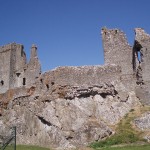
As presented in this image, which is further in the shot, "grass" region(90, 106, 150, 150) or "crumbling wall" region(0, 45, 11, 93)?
"crumbling wall" region(0, 45, 11, 93)

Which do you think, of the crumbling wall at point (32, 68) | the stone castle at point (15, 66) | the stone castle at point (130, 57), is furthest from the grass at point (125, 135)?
the stone castle at point (15, 66)

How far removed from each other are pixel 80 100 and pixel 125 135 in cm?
647

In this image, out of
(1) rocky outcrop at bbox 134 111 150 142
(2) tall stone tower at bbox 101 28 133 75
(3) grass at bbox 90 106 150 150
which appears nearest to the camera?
(3) grass at bbox 90 106 150 150

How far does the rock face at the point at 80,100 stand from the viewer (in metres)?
31.8

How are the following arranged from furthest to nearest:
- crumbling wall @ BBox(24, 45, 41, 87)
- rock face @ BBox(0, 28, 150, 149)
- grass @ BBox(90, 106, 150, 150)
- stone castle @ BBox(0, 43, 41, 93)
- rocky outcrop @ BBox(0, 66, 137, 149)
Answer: stone castle @ BBox(0, 43, 41, 93)
crumbling wall @ BBox(24, 45, 41, 87)
rock face @ BBox(0, 28, 150, 149)
rocky outcrop @ BBox(0, 66, 137, 149)
grass @ BBox(90, 106, 150, 150)

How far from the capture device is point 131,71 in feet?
117

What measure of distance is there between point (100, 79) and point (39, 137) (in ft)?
25.9

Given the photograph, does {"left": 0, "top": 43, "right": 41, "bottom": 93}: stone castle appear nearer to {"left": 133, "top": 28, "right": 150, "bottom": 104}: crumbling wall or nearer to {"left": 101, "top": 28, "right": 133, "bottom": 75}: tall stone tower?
{"left": 101, "top": 28, "right": 133, "bottom": 75}: tall stone tower

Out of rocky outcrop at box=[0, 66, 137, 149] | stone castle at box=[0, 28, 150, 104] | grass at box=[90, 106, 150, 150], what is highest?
stone castle at box=[0, 28, 150, 104]

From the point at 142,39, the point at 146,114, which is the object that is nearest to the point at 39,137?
the point at 146,114

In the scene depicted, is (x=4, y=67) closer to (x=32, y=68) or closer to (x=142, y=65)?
(x=32, y=68)

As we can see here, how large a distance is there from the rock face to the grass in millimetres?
818

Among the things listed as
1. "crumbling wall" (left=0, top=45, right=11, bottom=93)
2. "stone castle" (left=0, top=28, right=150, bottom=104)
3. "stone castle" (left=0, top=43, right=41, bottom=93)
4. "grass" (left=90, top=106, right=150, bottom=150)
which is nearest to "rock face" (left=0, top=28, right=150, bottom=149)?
"stone castle" (left=0, top=28, right=150, bottom=104)

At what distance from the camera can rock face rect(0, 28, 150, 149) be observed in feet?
104
